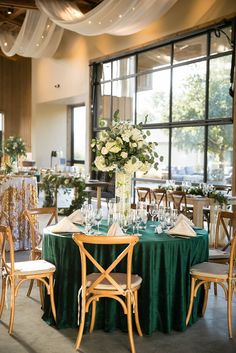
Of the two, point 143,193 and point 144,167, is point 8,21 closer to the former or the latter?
point 143,193

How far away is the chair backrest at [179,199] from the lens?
25.0 feet

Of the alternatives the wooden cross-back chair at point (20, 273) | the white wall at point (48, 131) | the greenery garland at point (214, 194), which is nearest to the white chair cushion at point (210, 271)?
the wooden cross-back chair at point (20, 273)

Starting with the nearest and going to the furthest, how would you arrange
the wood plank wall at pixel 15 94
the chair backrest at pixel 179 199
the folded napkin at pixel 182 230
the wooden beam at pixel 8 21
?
the folded napkin at pixel 182 230
the chair backrest at pixel 179 199
the wooden beam at pixel 8 21
the wood plank wall at pixel 15 94

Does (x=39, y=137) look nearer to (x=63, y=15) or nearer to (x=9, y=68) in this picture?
(x=9, y=68)

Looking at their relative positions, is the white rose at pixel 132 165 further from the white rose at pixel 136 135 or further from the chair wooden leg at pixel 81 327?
the chair wooden leg at pixel 81 327

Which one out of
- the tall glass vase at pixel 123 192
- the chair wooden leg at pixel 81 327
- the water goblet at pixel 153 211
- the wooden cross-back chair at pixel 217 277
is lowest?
the chair wooden leg at pixel 81 327

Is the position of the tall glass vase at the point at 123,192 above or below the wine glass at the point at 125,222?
above

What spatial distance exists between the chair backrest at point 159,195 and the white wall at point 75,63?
334 centimetres

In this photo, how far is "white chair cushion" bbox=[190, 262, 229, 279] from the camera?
3.91m

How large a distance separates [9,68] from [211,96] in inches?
422

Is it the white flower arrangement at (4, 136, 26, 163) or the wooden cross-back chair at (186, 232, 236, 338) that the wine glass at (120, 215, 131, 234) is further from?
the white flower arrangement at (4, 136, 26, 163)

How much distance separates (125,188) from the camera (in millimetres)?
4418

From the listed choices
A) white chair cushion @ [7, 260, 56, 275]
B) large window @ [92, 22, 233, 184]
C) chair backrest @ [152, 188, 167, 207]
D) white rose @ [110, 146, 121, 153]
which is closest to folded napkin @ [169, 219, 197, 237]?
white rose @ [110, 146, 121, 153]

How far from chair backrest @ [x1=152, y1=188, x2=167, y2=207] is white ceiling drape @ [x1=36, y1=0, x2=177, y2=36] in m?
3.05
